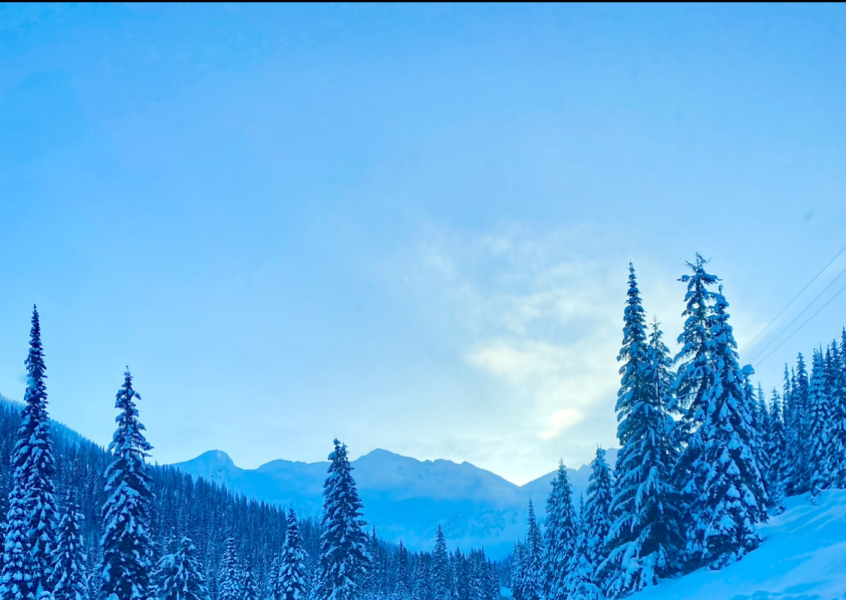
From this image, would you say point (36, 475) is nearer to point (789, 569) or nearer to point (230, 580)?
point (230, 580)

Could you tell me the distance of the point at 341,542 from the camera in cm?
4422

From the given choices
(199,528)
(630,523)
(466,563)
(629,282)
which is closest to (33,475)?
(630,523)

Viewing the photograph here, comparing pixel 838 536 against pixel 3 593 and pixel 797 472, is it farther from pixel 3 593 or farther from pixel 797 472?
pixel 797 472

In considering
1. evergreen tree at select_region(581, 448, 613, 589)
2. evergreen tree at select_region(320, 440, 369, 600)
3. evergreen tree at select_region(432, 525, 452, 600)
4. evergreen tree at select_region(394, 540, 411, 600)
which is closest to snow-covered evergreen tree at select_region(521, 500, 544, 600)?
evergreen tree at select_region(432, 525, 452, 600)

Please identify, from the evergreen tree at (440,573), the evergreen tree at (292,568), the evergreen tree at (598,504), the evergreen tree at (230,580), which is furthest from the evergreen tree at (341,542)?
the evergreen tree at (440,573)

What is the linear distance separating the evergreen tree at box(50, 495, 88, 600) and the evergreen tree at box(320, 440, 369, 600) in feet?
57.0

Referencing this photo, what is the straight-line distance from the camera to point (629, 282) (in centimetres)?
3391

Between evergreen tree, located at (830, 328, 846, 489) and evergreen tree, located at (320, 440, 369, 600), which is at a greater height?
evergreen tree, located at (830, 328, 846, 489)

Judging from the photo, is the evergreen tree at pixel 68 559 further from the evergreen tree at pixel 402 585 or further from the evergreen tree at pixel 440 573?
the evergreen tree at pixel 402 585

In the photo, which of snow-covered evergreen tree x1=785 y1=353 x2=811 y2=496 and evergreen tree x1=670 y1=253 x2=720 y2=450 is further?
snow-covered evergreen tree x1=785 y1=353 x2=811 y2=496

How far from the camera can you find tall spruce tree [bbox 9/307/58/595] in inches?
1471

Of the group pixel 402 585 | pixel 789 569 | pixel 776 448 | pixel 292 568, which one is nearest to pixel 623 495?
pixel 789 569

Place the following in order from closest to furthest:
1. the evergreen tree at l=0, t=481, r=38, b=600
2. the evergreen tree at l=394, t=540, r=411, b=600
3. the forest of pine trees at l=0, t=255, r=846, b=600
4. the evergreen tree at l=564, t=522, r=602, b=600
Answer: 1. the forest of pine trees at l=0, t=255, r=846, b=600
2. the evergreen tree at l=0, t=481, r=38, b=600
3. the evergreen tree at l=564, t=522, r=602, b=600
4. the evergreen tree at l=394, t=540, r=411, b=600

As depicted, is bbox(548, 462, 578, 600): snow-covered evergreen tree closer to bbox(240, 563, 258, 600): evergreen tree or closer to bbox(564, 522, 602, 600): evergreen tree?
bbox(564, 522, 602, 600): evergreen tree
